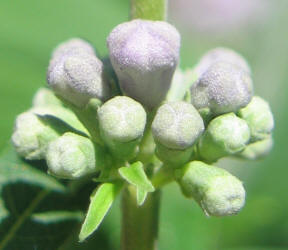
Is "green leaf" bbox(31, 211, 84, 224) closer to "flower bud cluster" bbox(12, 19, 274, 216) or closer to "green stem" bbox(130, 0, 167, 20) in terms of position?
"flower bud cluster" bbox(12, 19, 274, 216)

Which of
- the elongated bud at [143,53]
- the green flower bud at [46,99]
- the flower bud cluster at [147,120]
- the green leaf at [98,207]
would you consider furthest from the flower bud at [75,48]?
the green leaf at [98,207]

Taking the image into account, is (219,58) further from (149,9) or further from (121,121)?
(121,121)

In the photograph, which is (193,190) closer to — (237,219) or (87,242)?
(87,242)

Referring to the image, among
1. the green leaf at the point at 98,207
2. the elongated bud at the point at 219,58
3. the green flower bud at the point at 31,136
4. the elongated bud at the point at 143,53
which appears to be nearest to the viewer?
the green leaf at the point at 98,207

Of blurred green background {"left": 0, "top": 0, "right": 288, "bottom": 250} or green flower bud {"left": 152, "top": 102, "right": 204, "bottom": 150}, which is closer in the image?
green flower bud {"left": 152, "top": 102, "right": 204, "bottom": 150}

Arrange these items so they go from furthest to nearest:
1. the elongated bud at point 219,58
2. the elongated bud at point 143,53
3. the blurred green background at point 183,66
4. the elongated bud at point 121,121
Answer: the blurred green background at point 183,66
the elongated bud at point 219,58
the elongated bud at point 143,53
the elongated bud at point 121,121

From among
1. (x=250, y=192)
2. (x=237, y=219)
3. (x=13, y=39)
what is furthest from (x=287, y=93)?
(x=13, y=39)

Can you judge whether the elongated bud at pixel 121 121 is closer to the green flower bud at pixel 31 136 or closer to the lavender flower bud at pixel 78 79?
the lavender flower bud at pixel 78 79

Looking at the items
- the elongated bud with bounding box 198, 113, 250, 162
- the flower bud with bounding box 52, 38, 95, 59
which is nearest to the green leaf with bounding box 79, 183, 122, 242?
the elongated bud with bounding box 198, 113, 250, 162
